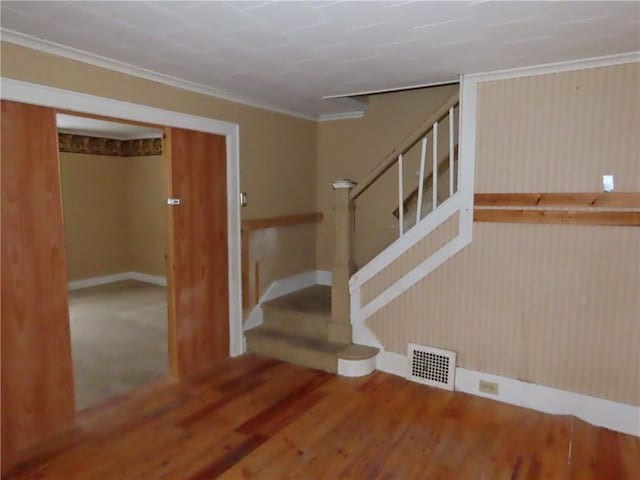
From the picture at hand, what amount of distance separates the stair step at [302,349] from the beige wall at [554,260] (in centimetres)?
74

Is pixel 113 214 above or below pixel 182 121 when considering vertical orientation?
below

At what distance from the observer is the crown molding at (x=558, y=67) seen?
257 cm

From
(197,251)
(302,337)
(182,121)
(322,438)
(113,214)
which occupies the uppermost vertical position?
(182,121)

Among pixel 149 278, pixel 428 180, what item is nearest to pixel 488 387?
pixel 428 180

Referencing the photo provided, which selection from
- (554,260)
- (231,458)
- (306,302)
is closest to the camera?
(231,458)

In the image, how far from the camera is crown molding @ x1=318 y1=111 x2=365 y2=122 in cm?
450

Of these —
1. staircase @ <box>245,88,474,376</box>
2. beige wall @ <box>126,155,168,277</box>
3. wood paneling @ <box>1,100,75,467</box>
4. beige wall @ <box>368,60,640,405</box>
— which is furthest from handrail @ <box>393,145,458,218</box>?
beige wall @ <box>126,155,168,277</box>

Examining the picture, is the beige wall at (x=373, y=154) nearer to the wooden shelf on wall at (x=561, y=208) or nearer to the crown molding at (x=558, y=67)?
the crown molding at (x=558, y=67)

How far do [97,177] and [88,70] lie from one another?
439cm

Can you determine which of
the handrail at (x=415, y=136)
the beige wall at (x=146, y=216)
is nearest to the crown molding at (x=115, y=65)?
the handrail at (x=415, y=136)

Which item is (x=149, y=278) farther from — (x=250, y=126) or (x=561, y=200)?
(x=561, y=200)

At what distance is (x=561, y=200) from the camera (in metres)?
2.83

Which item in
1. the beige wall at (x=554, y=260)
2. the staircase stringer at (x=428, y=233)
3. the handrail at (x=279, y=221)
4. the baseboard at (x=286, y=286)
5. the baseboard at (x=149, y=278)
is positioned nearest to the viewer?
the beige wall at (x=554, y=260)

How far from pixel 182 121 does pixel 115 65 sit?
607mm
